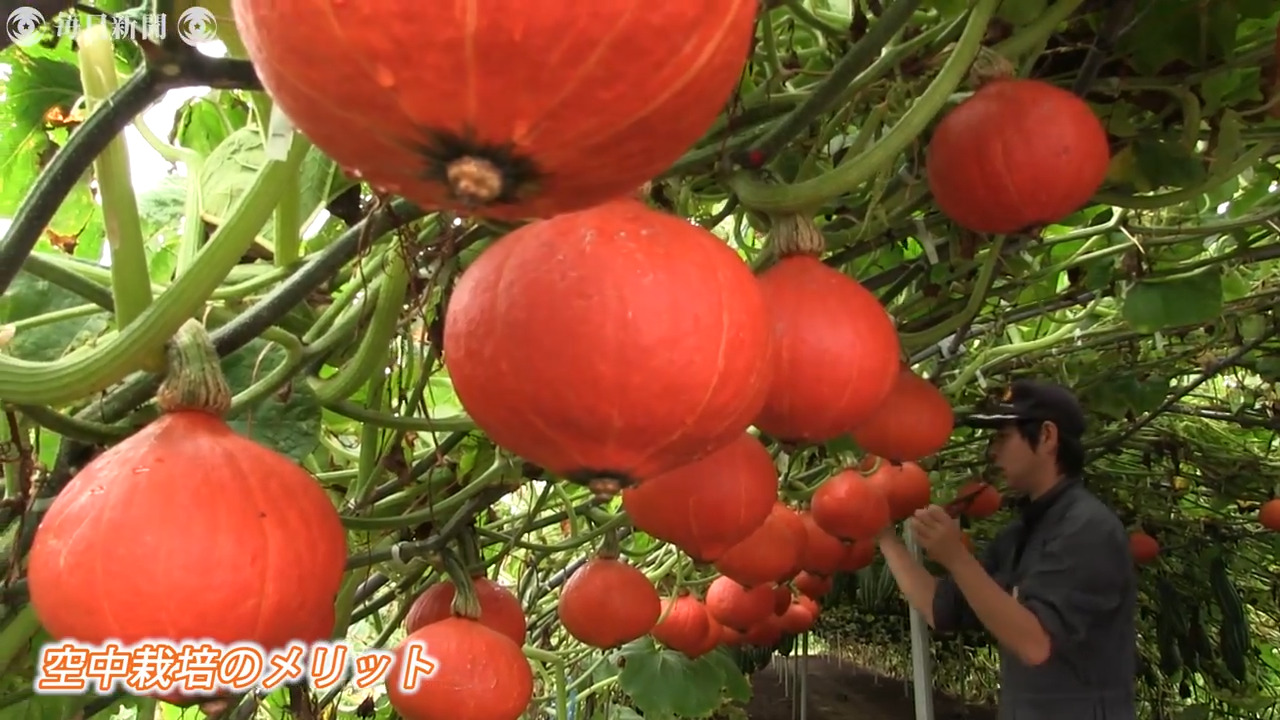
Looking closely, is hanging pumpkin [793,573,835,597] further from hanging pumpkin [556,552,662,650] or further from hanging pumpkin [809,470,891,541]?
hanging pumpkin [556,552,662,650]

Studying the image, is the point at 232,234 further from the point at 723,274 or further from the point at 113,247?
the point at 723,274

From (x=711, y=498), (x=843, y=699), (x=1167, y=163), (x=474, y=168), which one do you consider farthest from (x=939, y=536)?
(x=843, y=699)

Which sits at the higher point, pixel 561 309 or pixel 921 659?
pixel 921 659

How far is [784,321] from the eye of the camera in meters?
0.77

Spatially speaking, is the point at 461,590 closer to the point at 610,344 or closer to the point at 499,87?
the point at 610,344

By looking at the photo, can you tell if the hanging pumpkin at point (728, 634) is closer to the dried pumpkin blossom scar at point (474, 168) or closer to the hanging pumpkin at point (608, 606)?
the hanging pumpkin at point (608, 606)

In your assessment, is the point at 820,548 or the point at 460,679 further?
the point at 820,548

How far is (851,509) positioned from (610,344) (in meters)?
1.55

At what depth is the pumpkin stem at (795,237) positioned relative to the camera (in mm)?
820

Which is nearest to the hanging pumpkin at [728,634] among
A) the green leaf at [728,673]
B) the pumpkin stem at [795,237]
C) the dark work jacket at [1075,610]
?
the green leaf at [728,673]

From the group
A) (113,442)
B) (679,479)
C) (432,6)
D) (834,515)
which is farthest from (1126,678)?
(432,6)

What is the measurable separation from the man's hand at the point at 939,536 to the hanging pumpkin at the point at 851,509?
16 centimetres

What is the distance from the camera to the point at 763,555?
5.06ft

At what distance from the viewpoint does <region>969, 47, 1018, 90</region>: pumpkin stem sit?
92 centimetres
